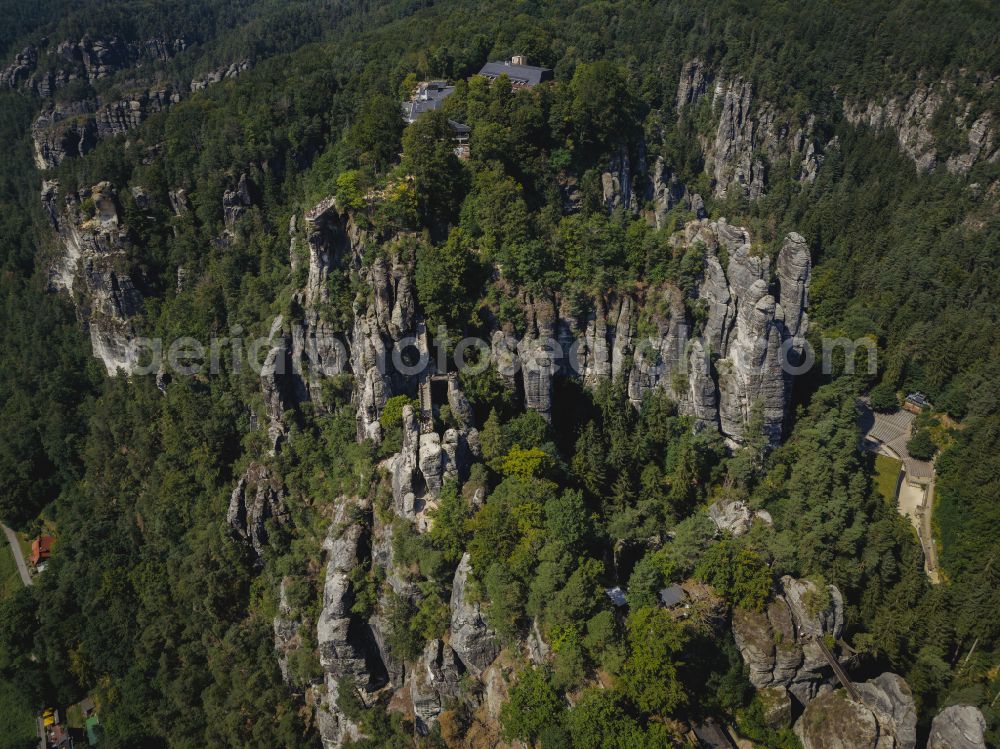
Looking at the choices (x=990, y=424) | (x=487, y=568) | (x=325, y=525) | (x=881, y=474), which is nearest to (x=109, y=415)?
(x=325, y=525)

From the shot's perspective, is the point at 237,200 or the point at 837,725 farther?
the point at 237,200

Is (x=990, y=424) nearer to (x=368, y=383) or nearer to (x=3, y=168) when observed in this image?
(x=368, y=383)

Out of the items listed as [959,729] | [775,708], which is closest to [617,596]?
[775,708]

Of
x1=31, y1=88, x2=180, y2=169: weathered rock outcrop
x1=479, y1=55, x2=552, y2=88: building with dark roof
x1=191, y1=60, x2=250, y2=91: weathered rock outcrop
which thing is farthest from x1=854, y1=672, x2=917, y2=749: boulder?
x1=191, y1=60, x2=250, y2=91: weathered rock outcrop

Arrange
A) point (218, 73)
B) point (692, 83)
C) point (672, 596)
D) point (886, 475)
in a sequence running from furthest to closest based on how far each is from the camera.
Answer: point (218, 73)
point (692, 83)
point (886, 475)
point (672, 596)

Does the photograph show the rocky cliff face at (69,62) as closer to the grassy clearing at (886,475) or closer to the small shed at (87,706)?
the small shed at (87,706)

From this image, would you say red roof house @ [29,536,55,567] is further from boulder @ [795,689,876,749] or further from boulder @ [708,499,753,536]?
boulder @ [795,689,876,749]

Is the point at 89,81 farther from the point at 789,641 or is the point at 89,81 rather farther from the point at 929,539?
the point at 929,539
